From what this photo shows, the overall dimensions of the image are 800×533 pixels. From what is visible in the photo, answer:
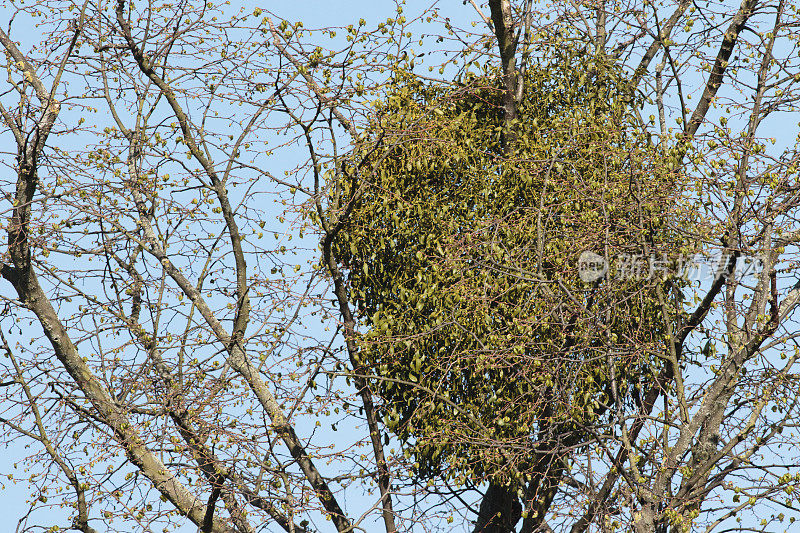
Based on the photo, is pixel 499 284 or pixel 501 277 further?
pixel 499 284

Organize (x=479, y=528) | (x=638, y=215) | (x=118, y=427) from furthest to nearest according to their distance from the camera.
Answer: (x=479, y=528) < (x=118, y=427) < (x=638, y=215)

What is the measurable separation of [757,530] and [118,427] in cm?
588

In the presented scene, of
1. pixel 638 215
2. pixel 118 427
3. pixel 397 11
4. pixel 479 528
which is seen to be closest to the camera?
pixel 638 215

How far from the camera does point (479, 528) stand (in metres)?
11.2

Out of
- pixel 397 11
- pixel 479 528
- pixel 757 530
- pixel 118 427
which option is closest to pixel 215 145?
pixel 397 11

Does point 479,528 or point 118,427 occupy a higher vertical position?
point 118,427

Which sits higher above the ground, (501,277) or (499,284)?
(499,284)

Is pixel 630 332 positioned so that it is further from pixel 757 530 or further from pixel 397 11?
pixel 397 11

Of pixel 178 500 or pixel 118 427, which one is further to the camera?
pixel 178 500

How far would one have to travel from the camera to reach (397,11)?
10477mm

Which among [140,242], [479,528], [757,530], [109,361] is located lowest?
[757,530]

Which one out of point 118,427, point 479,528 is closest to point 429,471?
point 479,528

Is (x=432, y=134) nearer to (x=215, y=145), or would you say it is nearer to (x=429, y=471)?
(x=215, y=145)

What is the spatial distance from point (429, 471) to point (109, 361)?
10.9ft
